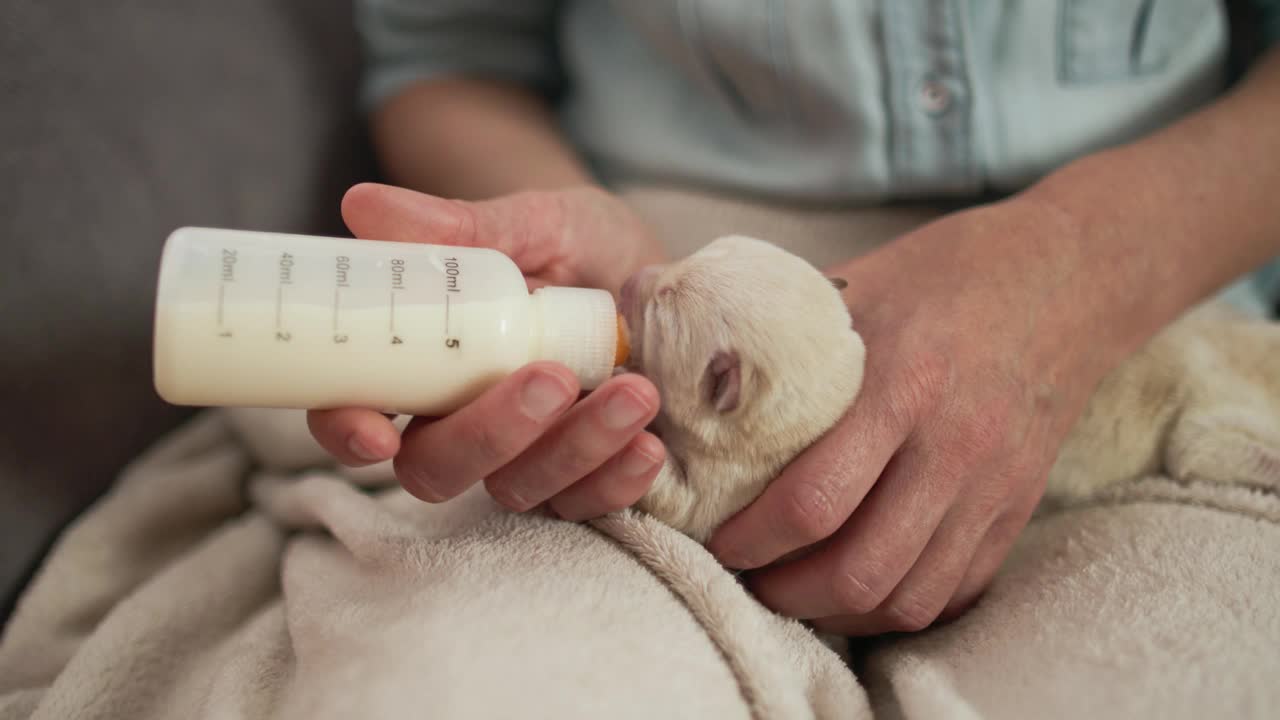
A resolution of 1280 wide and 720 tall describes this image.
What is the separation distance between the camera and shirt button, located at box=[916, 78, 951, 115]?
3.64 ft

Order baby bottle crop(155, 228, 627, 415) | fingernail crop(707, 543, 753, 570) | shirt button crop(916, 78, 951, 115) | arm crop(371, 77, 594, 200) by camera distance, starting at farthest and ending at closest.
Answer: arm crop(371, 77, 594, 200), shirt button crop(916, 78, 951, 115), fingernail crop(707, 543, 753, 570), baby bottle crop(155, 228, 627, 415)

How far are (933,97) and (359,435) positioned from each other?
858 millimetres

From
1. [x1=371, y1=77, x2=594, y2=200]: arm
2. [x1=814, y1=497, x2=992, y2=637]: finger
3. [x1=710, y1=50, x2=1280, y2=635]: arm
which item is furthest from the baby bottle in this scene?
[x1=371, y1=77, x2=594, y2=200]: arm

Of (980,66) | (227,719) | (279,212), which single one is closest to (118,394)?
(279,212)

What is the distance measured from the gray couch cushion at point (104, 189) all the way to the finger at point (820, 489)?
755 mm

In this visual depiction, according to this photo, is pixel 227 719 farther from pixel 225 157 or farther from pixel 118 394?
pixel 225 157

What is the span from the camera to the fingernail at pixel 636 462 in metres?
0.76

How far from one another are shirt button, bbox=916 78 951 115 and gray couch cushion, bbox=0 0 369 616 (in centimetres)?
90

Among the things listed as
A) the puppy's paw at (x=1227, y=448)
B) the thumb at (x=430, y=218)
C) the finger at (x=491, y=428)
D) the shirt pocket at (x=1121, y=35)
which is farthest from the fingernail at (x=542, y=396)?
the shirt pocket at (x=1121, y=35)

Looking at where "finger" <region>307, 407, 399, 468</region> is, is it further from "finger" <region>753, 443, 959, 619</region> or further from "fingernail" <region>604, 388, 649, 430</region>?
"finger" <region>753, 443, 959, 619</region>

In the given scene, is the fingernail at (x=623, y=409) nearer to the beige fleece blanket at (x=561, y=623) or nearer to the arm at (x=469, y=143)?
the beige fleece blanket at (x=561, y=623)

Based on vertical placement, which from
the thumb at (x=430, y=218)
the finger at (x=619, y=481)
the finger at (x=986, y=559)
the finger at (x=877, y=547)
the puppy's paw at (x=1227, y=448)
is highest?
the thumb at (x=430, y=218)

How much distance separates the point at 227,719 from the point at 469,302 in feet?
1.33

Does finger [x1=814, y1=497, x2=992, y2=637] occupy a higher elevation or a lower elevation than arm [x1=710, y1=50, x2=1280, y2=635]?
lower
